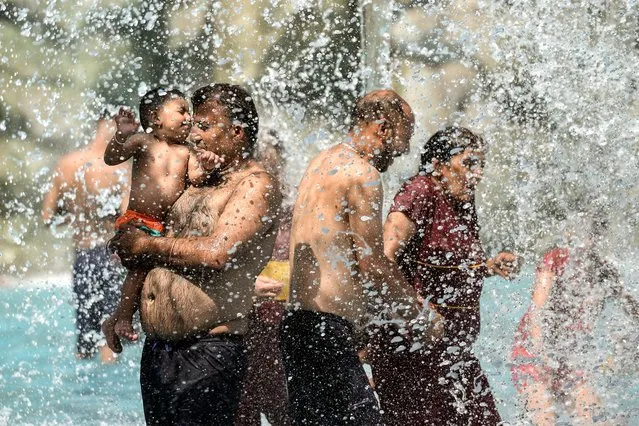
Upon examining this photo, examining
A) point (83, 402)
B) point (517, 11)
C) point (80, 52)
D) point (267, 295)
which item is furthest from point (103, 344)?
point (80, 52)

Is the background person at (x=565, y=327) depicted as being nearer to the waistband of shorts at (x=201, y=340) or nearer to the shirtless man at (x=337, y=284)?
the shirtless man at (x=337, y=284)

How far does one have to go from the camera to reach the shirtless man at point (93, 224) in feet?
21.7

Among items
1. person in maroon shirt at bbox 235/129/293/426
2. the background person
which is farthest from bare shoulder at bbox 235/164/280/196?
the background person

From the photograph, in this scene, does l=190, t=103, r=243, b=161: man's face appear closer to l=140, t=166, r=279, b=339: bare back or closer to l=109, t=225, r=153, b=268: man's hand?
l=140, t=166, r=279, b=339: bare back

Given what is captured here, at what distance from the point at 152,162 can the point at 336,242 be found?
1071 millimetres

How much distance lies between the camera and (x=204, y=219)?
11.5 feet

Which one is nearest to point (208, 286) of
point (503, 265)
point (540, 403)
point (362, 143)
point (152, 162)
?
point (362, 143)

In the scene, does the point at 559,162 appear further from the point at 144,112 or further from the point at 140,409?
the point at 144,112

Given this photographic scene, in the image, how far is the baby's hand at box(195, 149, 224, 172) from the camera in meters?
3.55

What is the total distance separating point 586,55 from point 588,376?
373 cm

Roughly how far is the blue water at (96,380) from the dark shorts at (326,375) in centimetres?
152

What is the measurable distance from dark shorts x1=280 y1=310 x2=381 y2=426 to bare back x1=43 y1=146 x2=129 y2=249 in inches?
131

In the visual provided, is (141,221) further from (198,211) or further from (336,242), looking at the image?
(336,242)

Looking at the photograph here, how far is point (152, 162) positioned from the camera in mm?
4254
